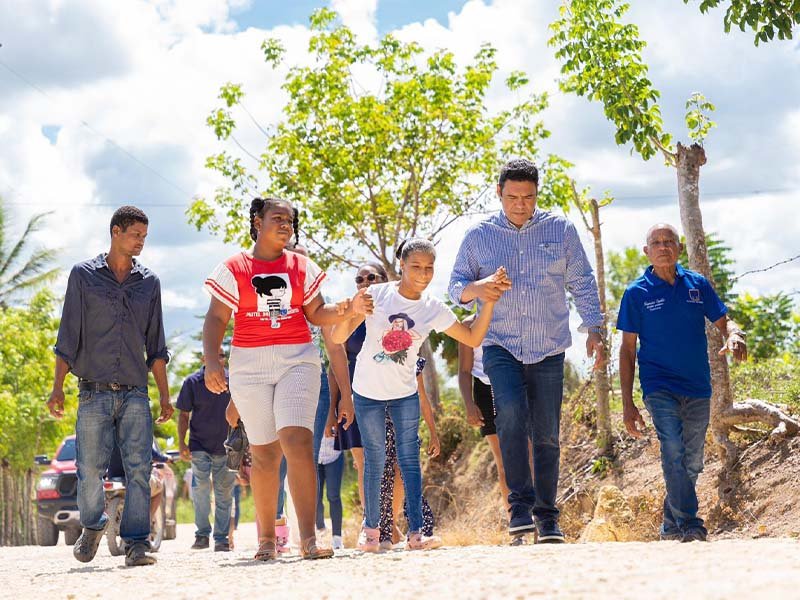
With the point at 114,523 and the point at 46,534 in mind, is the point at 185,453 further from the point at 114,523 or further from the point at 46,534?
the point at 46,534

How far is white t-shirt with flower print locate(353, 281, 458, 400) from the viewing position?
24.4ft

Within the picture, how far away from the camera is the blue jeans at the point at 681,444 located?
6922 millimetres

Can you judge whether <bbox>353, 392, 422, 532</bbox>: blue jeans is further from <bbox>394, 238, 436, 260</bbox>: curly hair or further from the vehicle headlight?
the vehicle headlight

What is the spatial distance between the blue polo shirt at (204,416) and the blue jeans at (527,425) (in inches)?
188

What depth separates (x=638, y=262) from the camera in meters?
56.0

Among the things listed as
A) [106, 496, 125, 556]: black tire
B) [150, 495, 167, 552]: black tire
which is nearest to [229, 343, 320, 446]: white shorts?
[106, 496, 125, 556]: black tire

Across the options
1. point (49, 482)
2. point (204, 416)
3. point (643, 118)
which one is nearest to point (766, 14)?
point (643, 118)

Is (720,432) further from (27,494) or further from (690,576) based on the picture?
(27,494)

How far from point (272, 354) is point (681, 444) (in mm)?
2519

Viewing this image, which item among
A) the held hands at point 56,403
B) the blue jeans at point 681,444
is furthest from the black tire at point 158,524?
the blue jeans at point 681,444

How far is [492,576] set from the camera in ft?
15.4

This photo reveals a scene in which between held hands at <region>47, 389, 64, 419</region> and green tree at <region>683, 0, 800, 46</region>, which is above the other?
green tree at <region>683, 0, 800, 46</region>

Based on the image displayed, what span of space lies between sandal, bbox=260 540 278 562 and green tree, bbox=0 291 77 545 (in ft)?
74.7

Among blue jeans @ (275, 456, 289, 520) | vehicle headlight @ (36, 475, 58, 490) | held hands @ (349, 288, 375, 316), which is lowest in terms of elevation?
blue jeans @ (275, 456, 289, 520)
